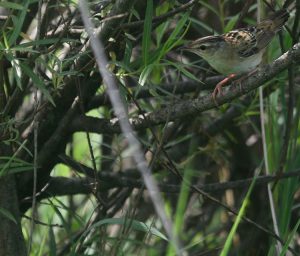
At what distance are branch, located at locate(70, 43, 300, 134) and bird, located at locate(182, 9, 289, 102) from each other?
0.62 meters

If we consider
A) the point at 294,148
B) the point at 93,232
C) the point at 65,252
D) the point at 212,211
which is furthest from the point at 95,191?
the point at 212,211

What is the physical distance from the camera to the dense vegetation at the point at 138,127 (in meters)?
2.84

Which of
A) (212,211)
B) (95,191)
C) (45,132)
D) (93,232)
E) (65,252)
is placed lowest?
(212,211)

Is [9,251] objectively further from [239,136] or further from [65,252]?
[239,136]

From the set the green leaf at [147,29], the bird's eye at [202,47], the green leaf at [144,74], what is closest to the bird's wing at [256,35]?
the bird's eye at [202,47]

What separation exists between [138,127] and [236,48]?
1077 millimetres

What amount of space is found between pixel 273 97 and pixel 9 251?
1853 millimetres

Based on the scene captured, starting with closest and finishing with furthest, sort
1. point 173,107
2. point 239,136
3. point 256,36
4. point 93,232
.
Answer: point 173,107 → point 93,232 → point 256,36 → point 239,136

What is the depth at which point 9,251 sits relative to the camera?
3166 millimetres

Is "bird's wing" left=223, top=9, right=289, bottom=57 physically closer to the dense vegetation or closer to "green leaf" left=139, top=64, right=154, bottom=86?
the dense vegetation

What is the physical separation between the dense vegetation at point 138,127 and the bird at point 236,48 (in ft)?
0.28

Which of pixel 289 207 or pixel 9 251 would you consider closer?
pixel 9 251

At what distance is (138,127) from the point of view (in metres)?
3.21

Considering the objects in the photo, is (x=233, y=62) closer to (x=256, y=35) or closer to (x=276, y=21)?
(x=256, y=35)
